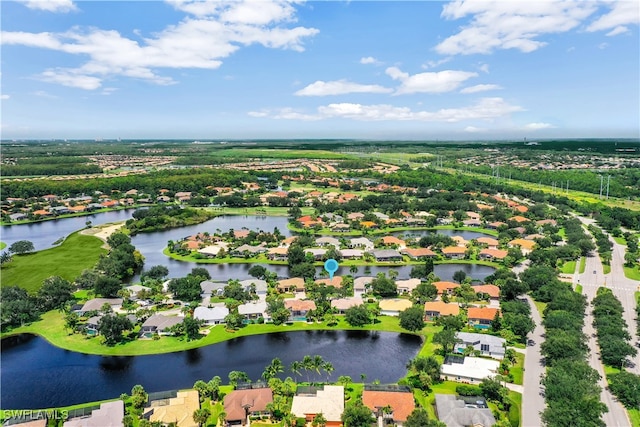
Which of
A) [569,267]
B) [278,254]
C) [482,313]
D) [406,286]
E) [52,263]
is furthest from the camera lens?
[278,254]

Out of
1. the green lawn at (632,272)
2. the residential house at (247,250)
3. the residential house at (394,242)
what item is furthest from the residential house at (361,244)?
the green lawn at (632,272)

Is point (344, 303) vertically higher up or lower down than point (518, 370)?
higher up

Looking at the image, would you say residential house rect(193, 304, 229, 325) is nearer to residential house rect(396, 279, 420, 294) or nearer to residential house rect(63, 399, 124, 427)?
residential house rect(63, 399, 124, 427)

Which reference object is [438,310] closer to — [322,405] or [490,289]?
[490,289]

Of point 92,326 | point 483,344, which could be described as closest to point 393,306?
point 483,344

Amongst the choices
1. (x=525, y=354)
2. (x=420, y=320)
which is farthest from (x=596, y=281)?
(x=420, y=320)

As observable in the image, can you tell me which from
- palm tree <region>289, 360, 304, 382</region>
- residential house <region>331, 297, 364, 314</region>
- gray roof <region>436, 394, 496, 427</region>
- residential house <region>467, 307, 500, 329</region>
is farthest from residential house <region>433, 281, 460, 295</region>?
palm tree <region>289, 360, 304, 382</region>

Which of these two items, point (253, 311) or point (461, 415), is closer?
point (461, 415)
